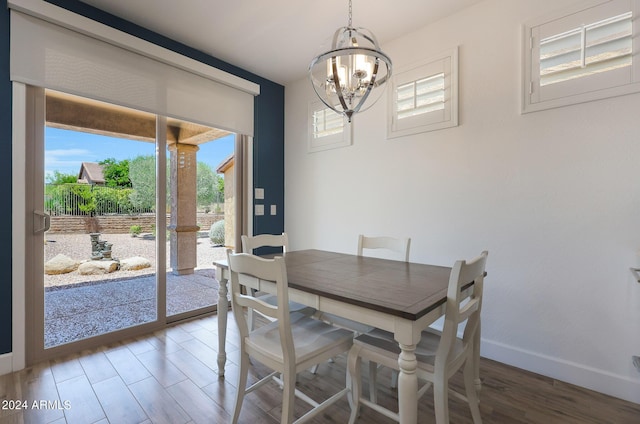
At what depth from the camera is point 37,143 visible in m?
2.17

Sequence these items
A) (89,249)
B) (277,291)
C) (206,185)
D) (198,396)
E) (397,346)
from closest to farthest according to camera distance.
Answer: (277,291), (397,346), (198,396), (89,249), (206,185)

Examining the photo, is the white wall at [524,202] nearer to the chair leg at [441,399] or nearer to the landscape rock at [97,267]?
the chair leg at [441,399]

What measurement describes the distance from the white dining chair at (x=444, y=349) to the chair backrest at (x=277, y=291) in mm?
373

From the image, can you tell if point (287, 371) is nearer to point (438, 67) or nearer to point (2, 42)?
point (438, 67)

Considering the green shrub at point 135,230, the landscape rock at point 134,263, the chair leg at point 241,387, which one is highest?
the green shrub at point 135,230

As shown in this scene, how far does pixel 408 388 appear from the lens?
113cm

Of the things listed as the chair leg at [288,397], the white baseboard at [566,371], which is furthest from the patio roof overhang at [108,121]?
the white baseboard at [566,371]

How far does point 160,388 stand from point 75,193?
1.66 m

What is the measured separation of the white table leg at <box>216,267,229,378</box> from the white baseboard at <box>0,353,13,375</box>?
1.45 m

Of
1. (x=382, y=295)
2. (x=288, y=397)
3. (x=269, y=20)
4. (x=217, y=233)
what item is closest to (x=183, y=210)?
(x=217, y=233)

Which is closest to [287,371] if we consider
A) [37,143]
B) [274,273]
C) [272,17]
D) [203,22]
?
[274,273]

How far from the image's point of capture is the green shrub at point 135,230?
2.67 m

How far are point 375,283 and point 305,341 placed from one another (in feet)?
1.51

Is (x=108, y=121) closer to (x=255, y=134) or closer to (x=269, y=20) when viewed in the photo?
(x=255, y=134)
